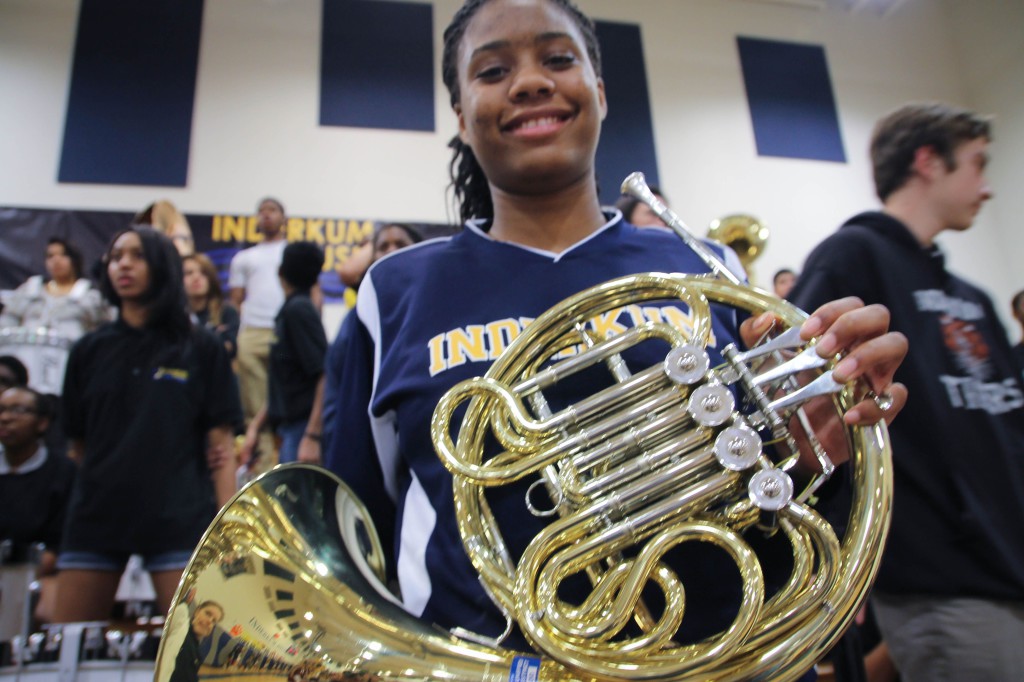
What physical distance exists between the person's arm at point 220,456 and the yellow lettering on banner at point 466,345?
1476 millimetres

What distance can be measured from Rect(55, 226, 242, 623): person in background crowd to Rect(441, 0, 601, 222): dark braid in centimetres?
120

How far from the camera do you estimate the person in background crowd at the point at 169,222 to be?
4.63m

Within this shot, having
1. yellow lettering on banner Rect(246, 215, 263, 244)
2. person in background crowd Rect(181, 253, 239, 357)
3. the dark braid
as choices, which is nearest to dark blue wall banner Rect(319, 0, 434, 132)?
yellow lettering on banner Rect(246, 215, 263, 244)

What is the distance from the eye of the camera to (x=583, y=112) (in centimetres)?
102

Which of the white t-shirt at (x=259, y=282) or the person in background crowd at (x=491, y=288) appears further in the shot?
the white t-shirt at (x=259, y=282)

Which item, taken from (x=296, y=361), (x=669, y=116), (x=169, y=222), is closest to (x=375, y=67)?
(x=169, y=222)

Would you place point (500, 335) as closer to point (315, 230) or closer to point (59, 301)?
point (59, 301)

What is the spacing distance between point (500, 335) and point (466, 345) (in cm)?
5

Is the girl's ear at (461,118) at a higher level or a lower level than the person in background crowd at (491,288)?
higher

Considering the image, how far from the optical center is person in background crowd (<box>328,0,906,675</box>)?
0.87 meters

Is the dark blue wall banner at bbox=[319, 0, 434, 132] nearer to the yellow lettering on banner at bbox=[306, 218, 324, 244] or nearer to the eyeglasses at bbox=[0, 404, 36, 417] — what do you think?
the yellow lettering on banner at bbox=[306, 218, 324, 244]

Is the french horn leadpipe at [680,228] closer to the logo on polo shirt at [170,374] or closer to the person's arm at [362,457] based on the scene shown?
the person's arm at [362,457]

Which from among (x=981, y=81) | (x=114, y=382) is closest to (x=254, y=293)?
(x=114, y=382)

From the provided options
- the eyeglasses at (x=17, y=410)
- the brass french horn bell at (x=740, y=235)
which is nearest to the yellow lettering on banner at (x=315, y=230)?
the eyeglasses at (x=17, y=410)
